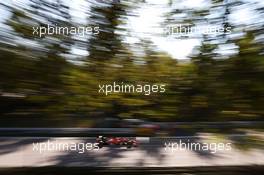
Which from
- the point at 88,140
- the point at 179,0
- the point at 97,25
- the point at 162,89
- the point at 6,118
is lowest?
the point at 88,140

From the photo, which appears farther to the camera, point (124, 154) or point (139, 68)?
point (124, 154)

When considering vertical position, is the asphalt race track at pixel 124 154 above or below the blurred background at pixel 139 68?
below

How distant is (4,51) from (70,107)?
640 millimetres

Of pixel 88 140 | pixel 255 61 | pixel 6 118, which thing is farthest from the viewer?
pixel 88 140

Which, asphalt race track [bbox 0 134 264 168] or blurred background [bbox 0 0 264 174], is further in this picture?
asphalt race track [bbox 0 134 264 168]

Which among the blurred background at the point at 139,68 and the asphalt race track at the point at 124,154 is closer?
the blurred background at the point at 139,68

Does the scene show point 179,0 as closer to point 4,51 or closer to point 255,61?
point 255,61

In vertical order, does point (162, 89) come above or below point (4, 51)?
below

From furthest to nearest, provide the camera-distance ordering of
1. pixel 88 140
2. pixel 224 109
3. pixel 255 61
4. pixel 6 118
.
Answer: pixel 88 140, pixel 6 118, pixel 224 109, pixel 255 61

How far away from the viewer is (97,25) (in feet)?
9.75

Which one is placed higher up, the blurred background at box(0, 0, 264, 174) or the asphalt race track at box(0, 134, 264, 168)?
the blurred background at box(0, 0, 264, 174)

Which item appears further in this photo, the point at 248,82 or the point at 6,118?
the point at 6,118

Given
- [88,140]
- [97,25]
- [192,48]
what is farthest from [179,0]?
[88,140]

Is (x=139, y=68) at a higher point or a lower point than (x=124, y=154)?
higher
